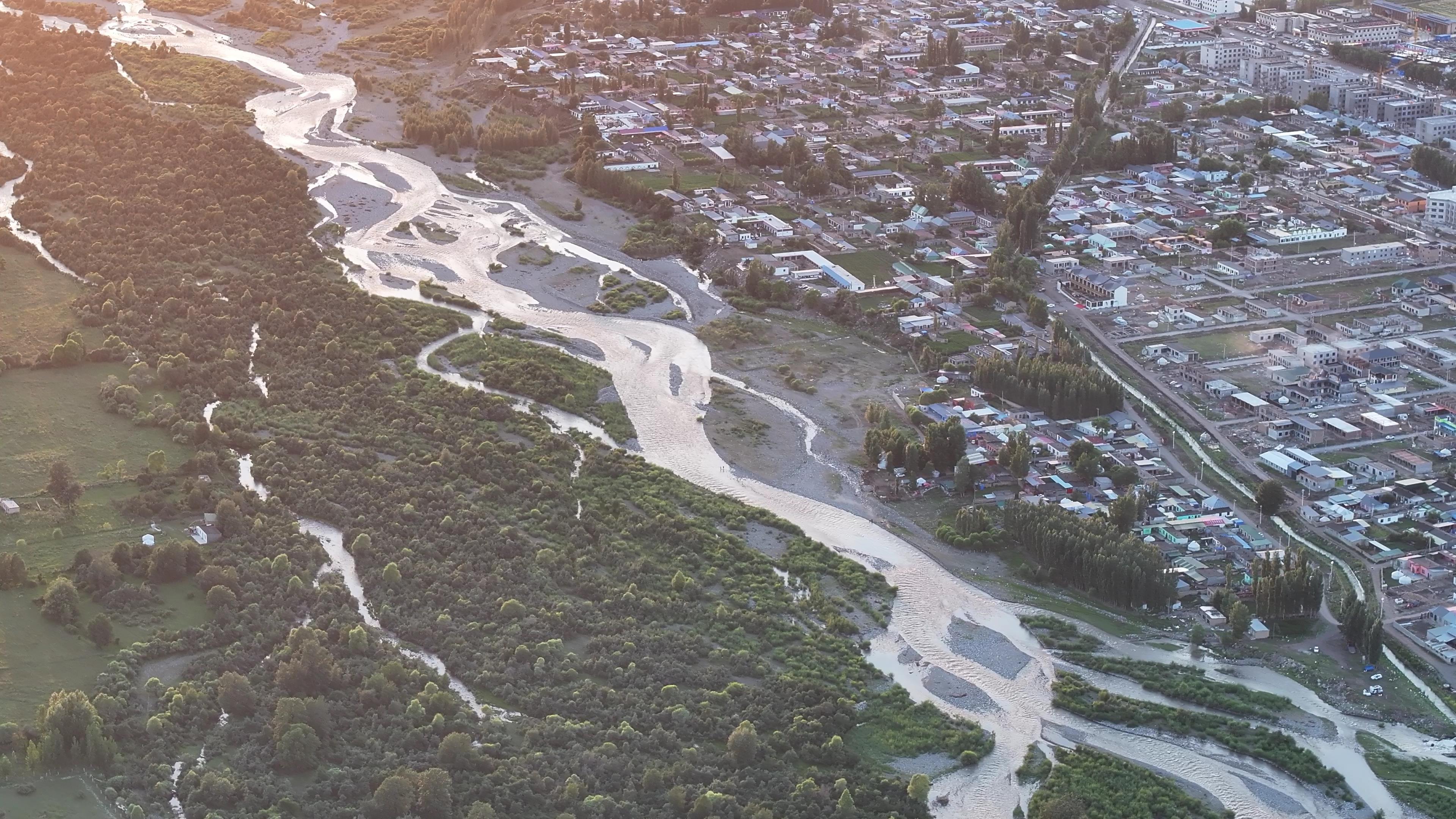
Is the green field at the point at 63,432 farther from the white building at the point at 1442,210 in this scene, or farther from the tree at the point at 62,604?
the white building at the point at 1442,210

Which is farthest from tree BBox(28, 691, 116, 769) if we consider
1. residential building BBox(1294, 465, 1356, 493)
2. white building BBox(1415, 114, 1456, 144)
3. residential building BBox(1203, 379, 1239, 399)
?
white building BBox(1415, 114, 1456, 144)

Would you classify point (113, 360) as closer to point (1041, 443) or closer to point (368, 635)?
point (368, 635)

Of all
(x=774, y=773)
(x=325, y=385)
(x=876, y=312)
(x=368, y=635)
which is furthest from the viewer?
(x=876, y=312)

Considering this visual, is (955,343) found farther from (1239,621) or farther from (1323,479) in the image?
(1239,621)

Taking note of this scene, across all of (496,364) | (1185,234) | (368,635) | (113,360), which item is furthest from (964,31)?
(368,635)

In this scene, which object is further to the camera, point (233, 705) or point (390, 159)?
point (390, 159)

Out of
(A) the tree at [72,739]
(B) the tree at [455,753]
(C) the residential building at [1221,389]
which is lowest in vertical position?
(C) the residential building at [1221,389]

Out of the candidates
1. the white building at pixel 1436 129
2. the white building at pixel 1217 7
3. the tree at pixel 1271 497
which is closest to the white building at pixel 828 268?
the tree at pixel 1271 497

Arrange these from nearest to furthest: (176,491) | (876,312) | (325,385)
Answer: (176,491)
(325,385)
(876,312)
